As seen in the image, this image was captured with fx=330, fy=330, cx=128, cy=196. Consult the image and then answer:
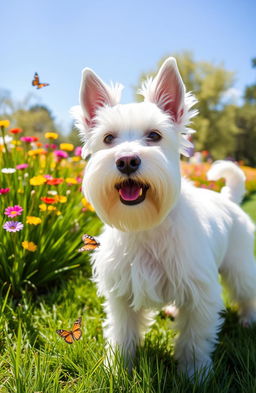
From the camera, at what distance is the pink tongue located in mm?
1925

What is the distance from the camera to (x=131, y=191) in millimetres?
1932

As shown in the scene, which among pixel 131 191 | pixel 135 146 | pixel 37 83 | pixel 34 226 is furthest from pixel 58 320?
pixel 37 83

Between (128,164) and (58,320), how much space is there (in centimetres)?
176

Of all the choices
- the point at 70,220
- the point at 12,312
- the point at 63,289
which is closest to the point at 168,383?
the point at 12,312

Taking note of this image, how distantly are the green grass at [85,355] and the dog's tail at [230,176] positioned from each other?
1.16 m

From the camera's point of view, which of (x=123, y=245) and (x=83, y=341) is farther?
(x=83, y=341)

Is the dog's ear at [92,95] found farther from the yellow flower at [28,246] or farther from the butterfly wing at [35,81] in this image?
the yellow flower at [28,246]

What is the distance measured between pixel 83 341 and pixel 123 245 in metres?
0.83

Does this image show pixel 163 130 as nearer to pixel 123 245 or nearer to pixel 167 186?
pixel 167 186

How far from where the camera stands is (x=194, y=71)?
35.3 m

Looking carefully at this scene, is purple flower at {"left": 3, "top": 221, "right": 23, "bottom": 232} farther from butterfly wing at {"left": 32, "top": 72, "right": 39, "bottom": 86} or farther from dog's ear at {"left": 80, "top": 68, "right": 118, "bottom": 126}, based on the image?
butterfly wing at {"left": 32, "top": 72, "right": 39, "bottom": 86}

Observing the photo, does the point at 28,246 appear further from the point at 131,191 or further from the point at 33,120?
the point at 33,120

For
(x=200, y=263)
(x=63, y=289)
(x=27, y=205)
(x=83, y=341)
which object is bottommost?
(x=63, y=289)

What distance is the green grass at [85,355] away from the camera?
1.91 meters
